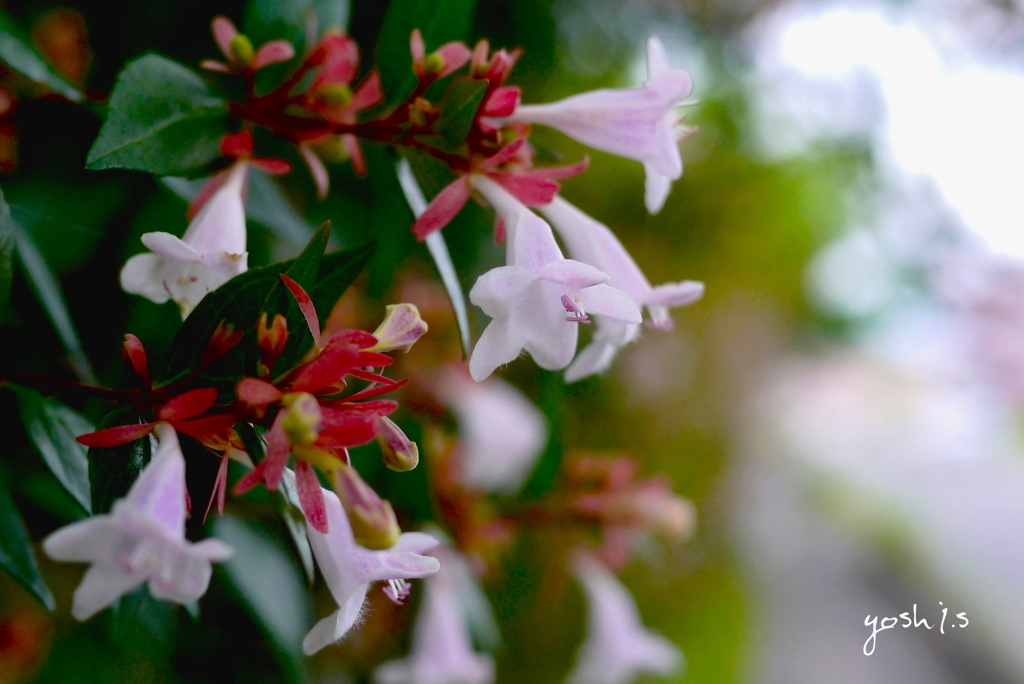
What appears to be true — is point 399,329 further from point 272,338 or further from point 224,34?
point 224,34

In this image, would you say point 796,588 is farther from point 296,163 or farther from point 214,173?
point 214,173

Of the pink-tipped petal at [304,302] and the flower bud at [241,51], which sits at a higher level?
the flower bud at [241,51]

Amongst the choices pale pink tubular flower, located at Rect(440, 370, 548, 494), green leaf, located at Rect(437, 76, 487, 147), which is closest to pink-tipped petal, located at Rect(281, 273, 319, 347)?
green leaf, located at Rect(437, 76, 487, 147)

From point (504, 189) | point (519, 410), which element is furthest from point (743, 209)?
point (504, 189)

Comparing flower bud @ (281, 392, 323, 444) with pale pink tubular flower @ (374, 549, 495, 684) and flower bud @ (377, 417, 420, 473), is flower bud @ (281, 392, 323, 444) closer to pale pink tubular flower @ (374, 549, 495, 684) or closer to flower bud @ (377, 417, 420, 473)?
flower bud @ (377, 417, 420, 473)

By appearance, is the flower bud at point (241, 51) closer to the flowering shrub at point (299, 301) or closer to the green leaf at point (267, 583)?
the flowering shrub at point (299, 301)

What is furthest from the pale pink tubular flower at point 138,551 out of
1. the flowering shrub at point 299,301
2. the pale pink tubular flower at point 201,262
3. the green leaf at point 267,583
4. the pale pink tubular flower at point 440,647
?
the pale pink tubular flower at point 440,647
